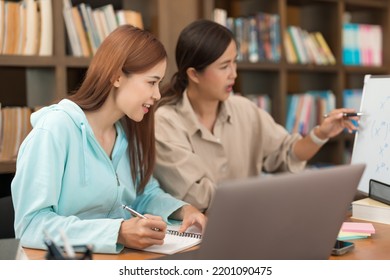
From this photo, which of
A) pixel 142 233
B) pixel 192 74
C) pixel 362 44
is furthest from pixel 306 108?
pixel 142 233

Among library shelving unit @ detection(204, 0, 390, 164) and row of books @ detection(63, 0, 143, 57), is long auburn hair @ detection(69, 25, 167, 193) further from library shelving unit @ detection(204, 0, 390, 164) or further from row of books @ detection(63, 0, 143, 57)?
library shelving unit @ detection(204, 0, 390, 164)

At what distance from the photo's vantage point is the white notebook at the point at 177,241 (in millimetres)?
1404

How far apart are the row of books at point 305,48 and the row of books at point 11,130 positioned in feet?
5.57

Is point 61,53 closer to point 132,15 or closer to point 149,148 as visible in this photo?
point 132,15

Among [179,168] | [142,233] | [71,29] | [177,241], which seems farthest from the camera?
[71,29]

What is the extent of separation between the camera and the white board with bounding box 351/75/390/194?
183 cm

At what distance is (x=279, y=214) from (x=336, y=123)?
125 centimetres

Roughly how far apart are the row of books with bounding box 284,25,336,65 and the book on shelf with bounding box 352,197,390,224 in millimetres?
1820

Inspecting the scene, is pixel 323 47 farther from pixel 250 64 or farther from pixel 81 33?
pixel 81 33

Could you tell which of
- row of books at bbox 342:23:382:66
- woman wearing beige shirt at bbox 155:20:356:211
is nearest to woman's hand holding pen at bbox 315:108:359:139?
woman wearing beige shirt at bbox 155:20:356:211

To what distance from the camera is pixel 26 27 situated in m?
2.48

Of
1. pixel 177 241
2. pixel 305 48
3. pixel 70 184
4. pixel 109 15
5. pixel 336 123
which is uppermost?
pixel 109 15

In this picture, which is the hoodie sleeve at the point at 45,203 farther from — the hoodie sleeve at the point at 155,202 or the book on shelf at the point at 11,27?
the book on shelf at the point at 11,27

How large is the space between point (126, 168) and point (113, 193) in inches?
6.0
